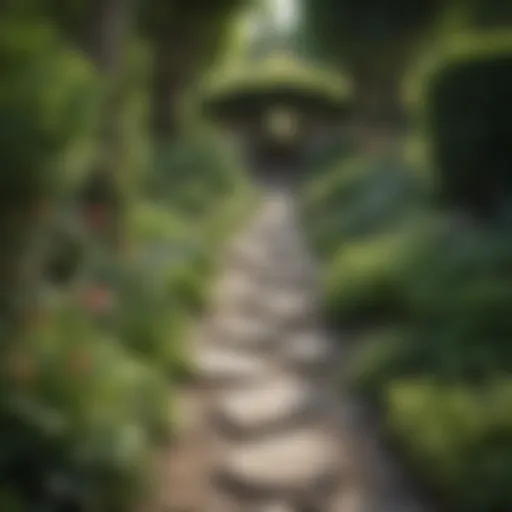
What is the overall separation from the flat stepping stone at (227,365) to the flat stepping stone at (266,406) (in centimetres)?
18

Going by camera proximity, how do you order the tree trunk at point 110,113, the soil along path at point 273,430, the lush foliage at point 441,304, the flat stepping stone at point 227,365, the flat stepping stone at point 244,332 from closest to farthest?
the lush foliage at point 441,304
the soil along path at point 273,430
the flat stepping stone at point 227,365
the tree trunk at point 110,113
the flat stepping stone at point 244,332

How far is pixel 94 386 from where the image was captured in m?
3.60

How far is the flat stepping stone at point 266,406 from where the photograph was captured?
4.36m

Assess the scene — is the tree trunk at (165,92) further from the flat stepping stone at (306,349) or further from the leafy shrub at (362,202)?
the flat stepping stone at (306,349)

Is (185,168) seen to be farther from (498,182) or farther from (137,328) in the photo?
(137,328)

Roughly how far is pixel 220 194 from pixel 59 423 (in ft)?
29.5

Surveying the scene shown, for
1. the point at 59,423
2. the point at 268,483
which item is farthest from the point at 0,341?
the point at 268,483

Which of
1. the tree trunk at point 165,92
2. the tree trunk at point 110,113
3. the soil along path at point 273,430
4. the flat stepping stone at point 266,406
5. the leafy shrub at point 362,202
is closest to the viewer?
the soil along path at point 273,430

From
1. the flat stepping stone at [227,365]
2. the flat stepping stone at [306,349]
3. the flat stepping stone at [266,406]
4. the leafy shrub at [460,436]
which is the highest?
the flat stepping stone at [306,349]

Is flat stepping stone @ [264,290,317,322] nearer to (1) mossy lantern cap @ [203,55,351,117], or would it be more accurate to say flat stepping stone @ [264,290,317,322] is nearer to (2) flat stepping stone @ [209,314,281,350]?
(2) flat stepping stone @ [209,314,281,350]

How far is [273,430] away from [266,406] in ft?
0.86

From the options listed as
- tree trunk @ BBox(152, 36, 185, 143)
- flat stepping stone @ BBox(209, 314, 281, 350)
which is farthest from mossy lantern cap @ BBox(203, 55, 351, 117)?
flat stepping stone @ BBox(209, 314, 281, 350)

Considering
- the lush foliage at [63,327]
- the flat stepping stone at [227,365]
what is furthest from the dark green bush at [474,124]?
the lush foliage at [63,327]

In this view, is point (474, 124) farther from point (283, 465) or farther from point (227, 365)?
point (283, 465)
